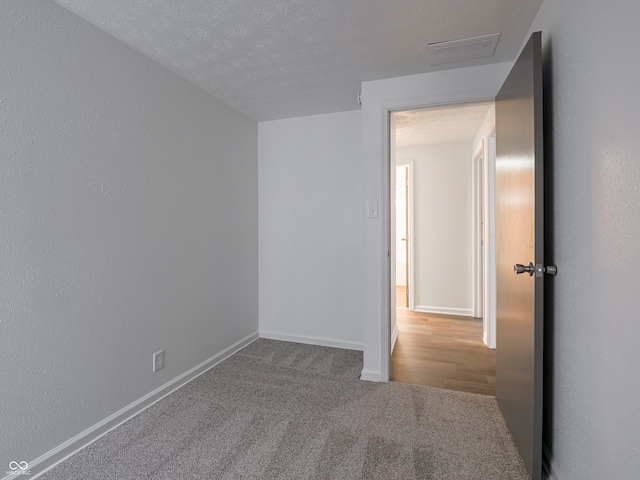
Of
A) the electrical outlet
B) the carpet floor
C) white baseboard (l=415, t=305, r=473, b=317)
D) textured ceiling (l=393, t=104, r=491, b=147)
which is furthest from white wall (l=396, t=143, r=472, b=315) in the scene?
the electrical outlet

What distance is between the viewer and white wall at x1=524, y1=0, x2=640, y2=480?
930mm

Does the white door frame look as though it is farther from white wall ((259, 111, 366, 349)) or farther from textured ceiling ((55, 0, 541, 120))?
textured ceiling ((55, 0, 541, 120))

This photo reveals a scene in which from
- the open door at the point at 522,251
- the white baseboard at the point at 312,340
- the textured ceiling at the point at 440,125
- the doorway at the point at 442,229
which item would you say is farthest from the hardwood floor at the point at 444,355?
the textured ceiling at the point at 440,125

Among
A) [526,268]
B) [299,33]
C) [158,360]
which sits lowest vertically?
[158,360]

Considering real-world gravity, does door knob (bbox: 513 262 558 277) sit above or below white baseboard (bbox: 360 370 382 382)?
above

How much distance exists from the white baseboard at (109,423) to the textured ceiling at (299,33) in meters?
2.17

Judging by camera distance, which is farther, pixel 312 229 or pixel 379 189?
pixel 312 229

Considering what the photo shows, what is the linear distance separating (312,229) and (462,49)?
1.92m

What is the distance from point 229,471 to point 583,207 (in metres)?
1.87

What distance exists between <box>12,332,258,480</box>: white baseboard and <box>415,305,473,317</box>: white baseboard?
9.46 feet

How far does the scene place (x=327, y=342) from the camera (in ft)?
10.7

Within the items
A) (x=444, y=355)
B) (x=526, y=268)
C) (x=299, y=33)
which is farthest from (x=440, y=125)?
(x=526, y=268)

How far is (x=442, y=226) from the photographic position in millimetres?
4508

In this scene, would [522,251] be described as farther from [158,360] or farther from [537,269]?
[158,360]
